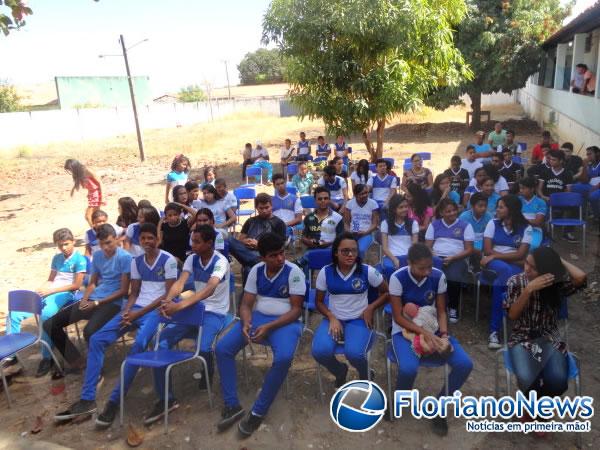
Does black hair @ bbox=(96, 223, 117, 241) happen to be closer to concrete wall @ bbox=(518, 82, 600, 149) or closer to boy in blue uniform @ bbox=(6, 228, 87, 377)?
boy in blue uniform @ bbox=(6, 228, 87, 377)

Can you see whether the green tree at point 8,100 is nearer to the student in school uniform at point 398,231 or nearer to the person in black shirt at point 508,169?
the person in black shirt at point 508,169

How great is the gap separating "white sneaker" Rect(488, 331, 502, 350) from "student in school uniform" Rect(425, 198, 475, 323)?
0.50m

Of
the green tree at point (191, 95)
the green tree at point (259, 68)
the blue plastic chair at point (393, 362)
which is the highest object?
the green tree at point (259, 68)

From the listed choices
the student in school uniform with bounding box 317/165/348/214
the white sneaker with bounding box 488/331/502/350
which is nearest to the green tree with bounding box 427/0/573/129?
the student in school uniform with bounding box 317/165/348/214

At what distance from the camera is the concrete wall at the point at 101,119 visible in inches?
1101

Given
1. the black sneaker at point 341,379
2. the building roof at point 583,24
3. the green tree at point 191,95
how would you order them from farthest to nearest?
1. the green tree at point 191,95
2. the building roof at point 583,24
3. the black sneaker at point 341,379

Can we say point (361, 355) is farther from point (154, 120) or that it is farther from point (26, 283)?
point (154, 120)

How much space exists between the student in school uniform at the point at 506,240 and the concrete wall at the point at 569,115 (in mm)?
7728

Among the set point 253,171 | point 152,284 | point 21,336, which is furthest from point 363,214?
point 253,171

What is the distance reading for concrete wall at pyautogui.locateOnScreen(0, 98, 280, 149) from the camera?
2797 centimetres

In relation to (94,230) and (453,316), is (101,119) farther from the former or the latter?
(453,316)

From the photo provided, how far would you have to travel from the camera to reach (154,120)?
121 ft

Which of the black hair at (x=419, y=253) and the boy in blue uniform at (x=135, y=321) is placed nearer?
the black hair at (x=419, y=253)

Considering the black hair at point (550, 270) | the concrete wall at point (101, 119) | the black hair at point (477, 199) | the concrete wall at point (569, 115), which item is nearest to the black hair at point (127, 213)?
the black hair at point (477, 199)
